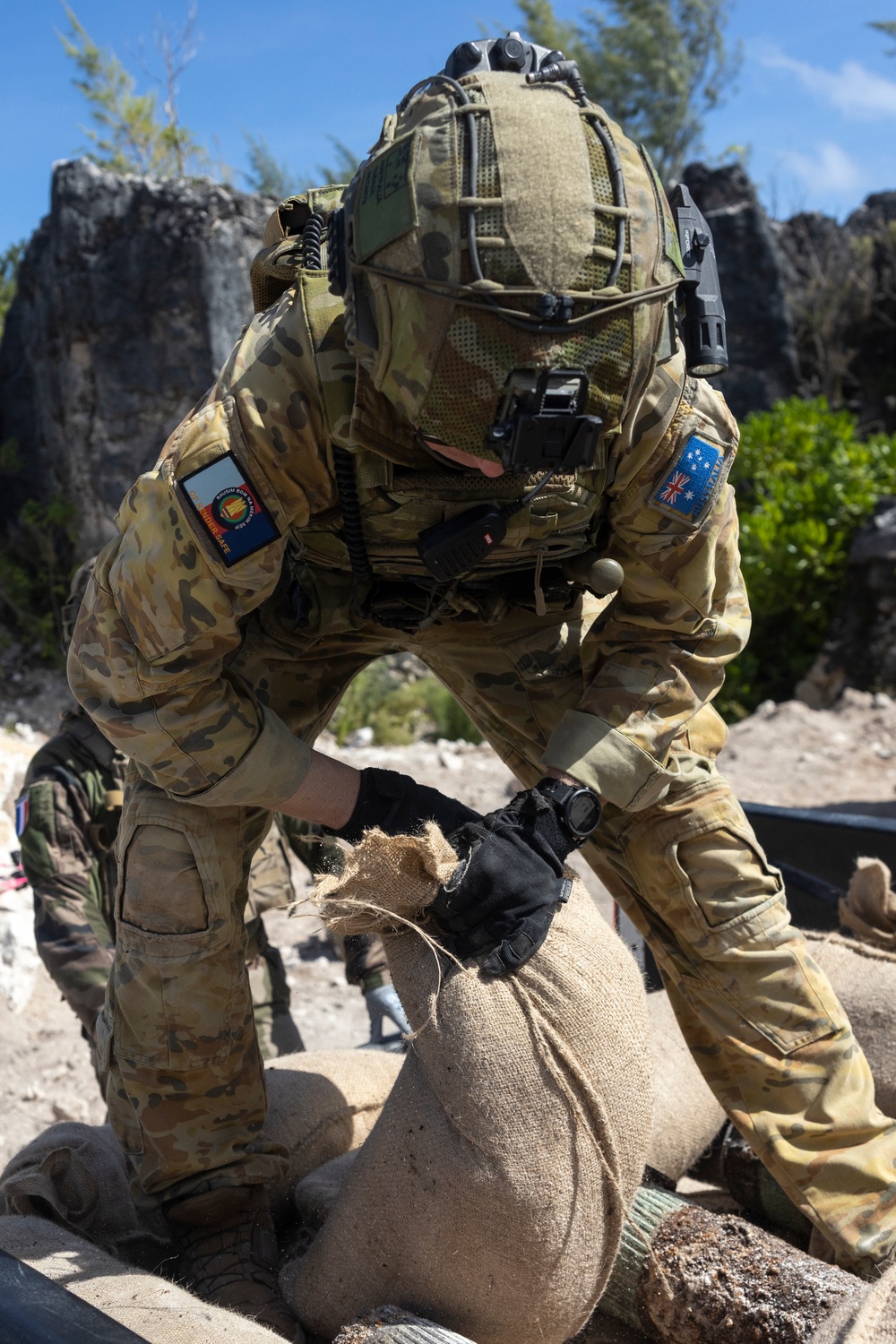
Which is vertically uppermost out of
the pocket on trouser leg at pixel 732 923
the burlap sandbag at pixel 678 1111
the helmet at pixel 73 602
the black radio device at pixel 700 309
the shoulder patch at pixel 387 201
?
the shoulder patch at pixel 387 201

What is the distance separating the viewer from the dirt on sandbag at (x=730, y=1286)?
148 cm

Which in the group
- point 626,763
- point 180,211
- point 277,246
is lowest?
point 626,763

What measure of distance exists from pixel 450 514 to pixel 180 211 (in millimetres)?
6790

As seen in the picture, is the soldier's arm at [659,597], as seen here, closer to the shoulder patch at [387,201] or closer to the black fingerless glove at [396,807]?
the black fingerless glove at [396,807]

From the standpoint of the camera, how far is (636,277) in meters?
1.49

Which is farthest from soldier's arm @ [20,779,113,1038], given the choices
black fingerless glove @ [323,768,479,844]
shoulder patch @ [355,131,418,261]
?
shoulder patch @ [355,131,418,261]

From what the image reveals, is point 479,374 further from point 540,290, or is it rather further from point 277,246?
point 277,246

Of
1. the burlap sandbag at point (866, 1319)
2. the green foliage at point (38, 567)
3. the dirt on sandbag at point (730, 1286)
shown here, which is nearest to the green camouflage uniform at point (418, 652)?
the dirt on sandbag at point (730, 1286)

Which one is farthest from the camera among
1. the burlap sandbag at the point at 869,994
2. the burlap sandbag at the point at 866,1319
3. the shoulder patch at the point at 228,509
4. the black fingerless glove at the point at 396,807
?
the burlap sandbag at the point at 869,994

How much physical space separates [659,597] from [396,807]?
0.56 m

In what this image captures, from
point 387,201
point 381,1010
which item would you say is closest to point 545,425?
point 387,201

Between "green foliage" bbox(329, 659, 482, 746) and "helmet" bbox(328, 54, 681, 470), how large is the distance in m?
6.04

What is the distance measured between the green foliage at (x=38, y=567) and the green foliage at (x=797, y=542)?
188 inches

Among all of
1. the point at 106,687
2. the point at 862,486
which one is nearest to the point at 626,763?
the point at 106,687
